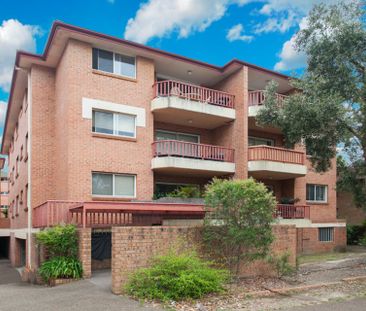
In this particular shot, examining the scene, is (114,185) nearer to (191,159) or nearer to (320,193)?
(191,159)

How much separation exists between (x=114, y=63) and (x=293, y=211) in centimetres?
1218

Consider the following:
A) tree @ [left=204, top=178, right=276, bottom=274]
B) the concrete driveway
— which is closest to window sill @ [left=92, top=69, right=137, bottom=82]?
tree @ [left=204, top=178, right=276, bottom=274]

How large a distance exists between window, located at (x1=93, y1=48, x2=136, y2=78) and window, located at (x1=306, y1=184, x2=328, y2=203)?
43.2 ft

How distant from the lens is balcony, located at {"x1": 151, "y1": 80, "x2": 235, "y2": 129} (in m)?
18.4

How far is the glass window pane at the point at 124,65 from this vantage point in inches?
711

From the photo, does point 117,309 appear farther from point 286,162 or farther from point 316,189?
point 316,189

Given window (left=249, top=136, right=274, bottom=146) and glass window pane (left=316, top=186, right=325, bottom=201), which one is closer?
window (left=249, top=136, right=274, bottom=146)

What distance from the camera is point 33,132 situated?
18578mm

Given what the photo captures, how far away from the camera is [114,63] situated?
707 inches

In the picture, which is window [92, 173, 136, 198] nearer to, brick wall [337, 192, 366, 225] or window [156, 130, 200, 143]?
window [156, 130, 200, 143]

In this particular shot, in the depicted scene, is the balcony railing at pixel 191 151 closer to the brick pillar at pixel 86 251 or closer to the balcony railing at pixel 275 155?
the balcony railing at pixel 275 155

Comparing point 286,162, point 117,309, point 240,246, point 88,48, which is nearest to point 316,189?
point 286,162

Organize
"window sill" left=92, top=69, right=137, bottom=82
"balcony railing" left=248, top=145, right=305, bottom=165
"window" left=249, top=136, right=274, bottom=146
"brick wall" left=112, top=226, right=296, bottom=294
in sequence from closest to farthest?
"brick wall" left=112, top=226, right=296, bottom=294, "window sill" left=92, top=69, right=137, bottom=82, "balcony railing" left=248, top=145, right=305, bottom=165, "window" left=249, top=136, right=274, bottom=146

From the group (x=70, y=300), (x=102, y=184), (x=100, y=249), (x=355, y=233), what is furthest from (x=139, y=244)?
(x=355, y=233)
